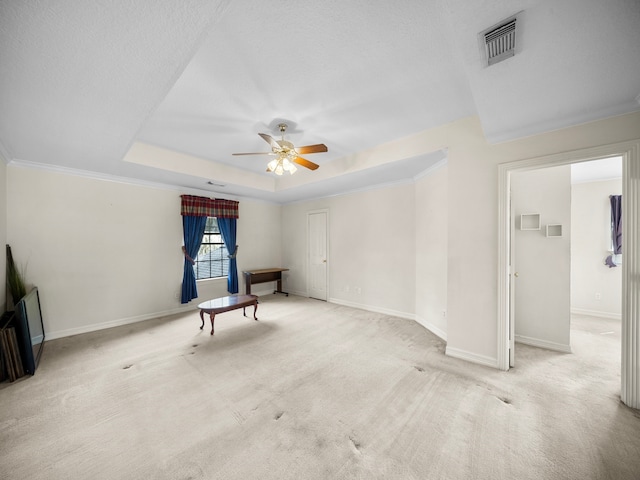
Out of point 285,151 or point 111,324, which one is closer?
point 285,151

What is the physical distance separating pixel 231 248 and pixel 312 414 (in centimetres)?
390

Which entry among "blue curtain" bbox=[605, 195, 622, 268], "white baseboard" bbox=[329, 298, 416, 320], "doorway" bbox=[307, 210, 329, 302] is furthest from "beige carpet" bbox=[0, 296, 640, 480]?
"doorway" bbox=[307, 210, 329, 302]

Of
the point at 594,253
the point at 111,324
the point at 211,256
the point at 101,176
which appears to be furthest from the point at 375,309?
the point at 101,176

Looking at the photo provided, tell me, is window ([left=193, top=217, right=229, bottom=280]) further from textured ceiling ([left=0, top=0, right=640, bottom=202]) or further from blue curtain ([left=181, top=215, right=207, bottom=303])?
textured ceiling ([left=0, top=0, right=640, bottom=202])

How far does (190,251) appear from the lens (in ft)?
14.4

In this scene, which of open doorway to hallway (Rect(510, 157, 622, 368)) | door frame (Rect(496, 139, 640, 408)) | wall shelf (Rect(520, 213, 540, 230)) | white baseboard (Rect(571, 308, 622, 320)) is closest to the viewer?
door frame (Rect(496, 139, 640, 408))

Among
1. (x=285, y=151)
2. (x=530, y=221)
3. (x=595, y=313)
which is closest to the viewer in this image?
(x=285, y=151)

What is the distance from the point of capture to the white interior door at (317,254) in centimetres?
518

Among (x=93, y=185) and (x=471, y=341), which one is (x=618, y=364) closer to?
(x=471, y=341)

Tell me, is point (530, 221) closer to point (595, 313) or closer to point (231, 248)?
point (595, 313)

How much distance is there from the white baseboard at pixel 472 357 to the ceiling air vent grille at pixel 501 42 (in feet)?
8.66

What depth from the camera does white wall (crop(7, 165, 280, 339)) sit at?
302 cm

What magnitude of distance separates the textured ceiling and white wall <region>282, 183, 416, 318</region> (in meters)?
1.38

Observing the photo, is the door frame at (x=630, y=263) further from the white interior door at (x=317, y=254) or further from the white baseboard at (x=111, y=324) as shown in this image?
the white baseboard at (x=111, y=324)
